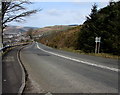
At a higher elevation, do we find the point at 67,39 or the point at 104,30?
the point at 104,30

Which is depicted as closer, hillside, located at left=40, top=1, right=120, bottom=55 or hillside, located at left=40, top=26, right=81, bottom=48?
hillside, located at left=40, top=1, right=120, bottom=55

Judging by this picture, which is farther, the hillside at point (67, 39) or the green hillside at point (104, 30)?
the hillside at point (67, 39)

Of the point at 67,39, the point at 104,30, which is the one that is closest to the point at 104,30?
the point at 104,30

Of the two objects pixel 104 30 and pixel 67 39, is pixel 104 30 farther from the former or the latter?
pixel 67 39

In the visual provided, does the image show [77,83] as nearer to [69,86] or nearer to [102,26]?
[69,86]

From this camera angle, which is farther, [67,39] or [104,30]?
[67,39]

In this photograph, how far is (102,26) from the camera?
2944 cm

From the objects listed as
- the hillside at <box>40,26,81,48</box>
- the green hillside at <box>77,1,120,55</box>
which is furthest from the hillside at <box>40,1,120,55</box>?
the hillside at <box>40,26,81,48</box>

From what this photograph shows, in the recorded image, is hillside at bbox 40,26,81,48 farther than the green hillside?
Yes

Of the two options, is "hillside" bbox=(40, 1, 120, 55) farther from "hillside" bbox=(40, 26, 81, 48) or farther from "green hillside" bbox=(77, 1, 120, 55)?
"hillside" bbox=(40, 26, 81, 48)

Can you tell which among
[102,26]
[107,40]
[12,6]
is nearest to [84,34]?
[102,26]

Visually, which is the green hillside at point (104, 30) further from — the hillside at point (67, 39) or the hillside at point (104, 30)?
the hillside at point (67, 39)

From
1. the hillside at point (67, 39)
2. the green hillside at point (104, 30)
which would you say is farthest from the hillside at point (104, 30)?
the hillside at point (67, 39)

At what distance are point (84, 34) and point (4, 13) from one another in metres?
12.9
